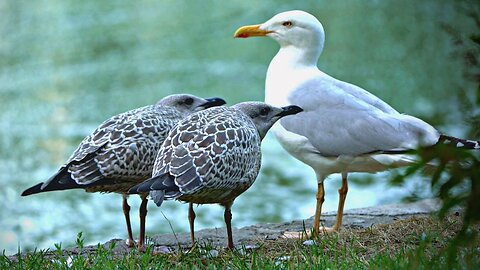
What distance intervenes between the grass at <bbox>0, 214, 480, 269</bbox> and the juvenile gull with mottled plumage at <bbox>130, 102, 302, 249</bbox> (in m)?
0.35

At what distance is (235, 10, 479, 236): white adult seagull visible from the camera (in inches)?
249

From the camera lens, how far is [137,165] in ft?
18.7

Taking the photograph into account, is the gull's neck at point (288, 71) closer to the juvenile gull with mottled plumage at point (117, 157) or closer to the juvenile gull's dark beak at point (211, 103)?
the juvenile gull's dark beak at point (211, 103)

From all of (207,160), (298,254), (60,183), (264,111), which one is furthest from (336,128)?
(60,183)

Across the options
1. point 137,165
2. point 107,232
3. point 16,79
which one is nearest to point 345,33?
point 16,79

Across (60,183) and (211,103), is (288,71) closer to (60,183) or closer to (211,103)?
(211,103)

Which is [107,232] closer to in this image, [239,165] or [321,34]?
[321,34]

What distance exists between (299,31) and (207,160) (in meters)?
2.19

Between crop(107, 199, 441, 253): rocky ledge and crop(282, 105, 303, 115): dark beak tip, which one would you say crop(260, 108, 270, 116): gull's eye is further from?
crop(107, 199, 441, 253): rocky ledge

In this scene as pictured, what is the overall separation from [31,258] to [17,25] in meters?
15.5

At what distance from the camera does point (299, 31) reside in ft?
23.5

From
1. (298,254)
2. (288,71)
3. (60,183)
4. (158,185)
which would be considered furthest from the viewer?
(288,71)

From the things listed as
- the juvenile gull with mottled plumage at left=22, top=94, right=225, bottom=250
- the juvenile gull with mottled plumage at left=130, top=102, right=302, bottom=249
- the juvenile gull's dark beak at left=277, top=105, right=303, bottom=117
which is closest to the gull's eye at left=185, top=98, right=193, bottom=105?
the juvenile gull with mottled plumage at left=22, top=94, right=225, bottom=250

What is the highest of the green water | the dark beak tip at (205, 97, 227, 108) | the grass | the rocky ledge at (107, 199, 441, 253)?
the dark beak tip at (205, 97, 227, 108)
